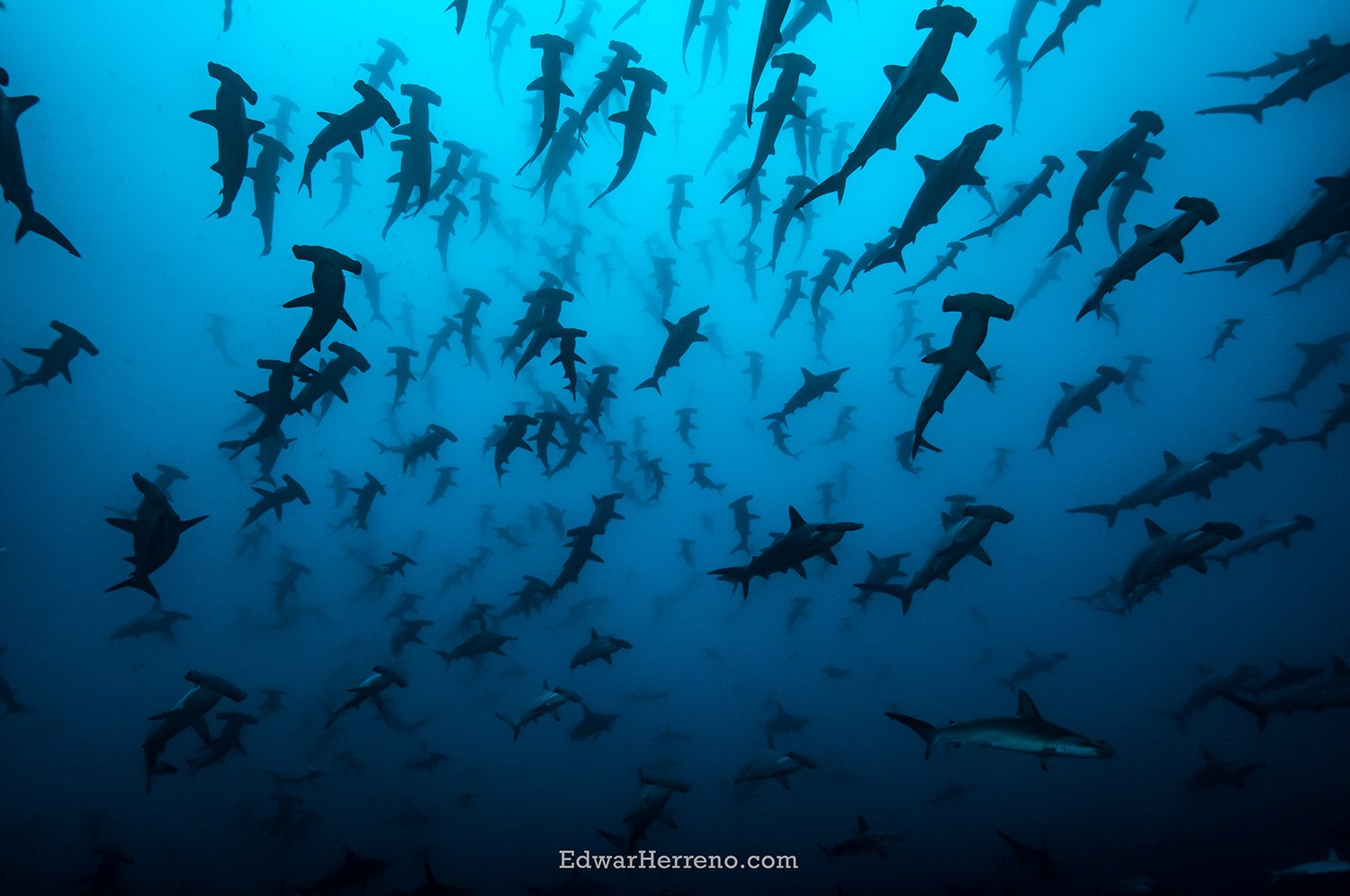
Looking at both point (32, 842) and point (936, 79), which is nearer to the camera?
point (936, 79)

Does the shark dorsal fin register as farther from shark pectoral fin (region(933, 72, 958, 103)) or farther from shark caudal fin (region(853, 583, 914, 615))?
shark pectoral fin (region(933, 72, 958, 103))

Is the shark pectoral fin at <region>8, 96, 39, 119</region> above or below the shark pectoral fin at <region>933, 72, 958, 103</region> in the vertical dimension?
above

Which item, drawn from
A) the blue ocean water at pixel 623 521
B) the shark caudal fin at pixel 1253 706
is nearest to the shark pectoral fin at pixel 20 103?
the blue ocean water at pixel 623 521

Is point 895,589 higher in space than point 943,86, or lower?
lower

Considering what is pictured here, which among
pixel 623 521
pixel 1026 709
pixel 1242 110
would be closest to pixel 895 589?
pixel 1026 709

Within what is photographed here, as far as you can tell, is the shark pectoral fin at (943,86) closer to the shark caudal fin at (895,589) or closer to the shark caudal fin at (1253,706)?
the shark caudal fin at (895,589)

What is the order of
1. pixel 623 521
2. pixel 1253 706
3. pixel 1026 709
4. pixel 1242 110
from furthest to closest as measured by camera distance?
pixel 623 521
pixel 1253 706
pixel 1242 110
pixel 1026 709

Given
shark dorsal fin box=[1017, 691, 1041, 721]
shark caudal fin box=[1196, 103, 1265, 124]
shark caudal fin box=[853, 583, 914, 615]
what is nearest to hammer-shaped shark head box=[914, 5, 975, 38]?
shark caudal fin box=[1196, 103, 1265, 124]

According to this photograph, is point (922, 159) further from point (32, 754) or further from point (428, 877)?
point (32, 754)

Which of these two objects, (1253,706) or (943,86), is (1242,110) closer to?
(943,86)

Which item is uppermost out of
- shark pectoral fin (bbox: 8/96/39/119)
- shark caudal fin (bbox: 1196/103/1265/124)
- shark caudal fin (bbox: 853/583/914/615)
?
shark caudal fin (bbox: 1196/103/1265/124)

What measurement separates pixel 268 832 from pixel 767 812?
2608cm

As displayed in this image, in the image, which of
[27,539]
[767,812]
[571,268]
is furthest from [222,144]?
[27,539]

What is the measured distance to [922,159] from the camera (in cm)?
562
